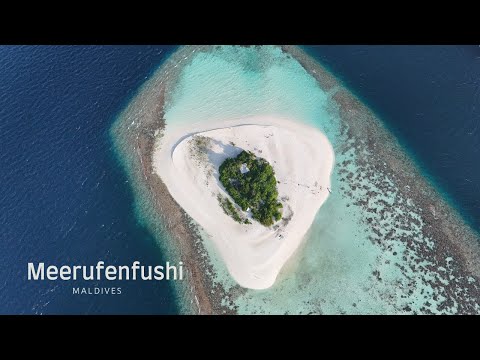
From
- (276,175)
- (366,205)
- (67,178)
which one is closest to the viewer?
(366,205)

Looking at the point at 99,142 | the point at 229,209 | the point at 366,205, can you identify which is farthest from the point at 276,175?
the point at 99,142

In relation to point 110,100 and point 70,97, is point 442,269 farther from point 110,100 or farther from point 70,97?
point 70,97

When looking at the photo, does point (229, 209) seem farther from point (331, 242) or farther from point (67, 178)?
point (67, 178)

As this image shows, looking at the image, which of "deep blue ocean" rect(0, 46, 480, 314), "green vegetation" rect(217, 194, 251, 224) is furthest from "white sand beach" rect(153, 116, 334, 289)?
"deep blue ocean" rect(0, 46, 480, 314)

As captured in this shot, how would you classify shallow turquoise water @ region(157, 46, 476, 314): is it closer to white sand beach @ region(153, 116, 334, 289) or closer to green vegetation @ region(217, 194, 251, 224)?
white sand beach @ region(153, 116, 334, 289)

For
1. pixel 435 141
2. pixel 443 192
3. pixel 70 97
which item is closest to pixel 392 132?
pixel 435 141

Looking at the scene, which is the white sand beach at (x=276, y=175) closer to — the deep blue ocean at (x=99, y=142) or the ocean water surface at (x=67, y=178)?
the deep blue ocean at (x=99, y=142)
